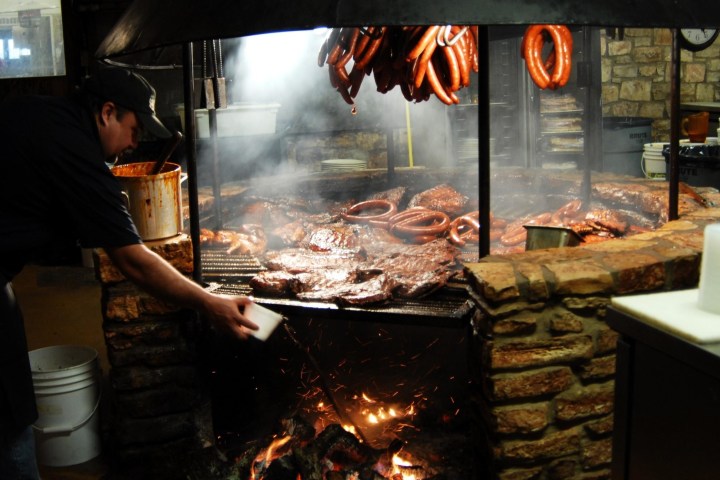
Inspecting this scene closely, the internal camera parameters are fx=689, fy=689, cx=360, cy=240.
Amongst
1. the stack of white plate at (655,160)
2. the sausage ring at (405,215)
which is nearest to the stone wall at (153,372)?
the sausage ring at (405,215)

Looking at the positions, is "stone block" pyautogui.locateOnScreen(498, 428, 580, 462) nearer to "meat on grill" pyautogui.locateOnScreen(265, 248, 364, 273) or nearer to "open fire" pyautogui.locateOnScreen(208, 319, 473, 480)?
"open fire" pyautogui.locateOnScreen(208, 319, 473, 480)

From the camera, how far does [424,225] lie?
21.9ft

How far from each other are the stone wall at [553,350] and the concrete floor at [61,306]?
3997 millimetres

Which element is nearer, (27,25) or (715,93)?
(27,25)

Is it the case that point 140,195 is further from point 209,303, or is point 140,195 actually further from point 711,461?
point 711,461

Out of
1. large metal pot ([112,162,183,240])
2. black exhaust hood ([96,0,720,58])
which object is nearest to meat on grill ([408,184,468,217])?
large metal pot ([112,162,183,240])

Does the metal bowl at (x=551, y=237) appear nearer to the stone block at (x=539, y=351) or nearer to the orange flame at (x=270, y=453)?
the stone block at (x=539, y=351)

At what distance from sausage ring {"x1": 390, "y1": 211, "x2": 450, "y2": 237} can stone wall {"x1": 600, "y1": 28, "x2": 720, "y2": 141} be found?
9.08 metres

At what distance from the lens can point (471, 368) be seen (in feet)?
13.3

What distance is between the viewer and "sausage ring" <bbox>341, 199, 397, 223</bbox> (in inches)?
270

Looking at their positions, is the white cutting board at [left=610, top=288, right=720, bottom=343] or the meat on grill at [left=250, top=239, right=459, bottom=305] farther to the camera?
the meat on grill at [left=250, top=239, right=459, bottom=305]

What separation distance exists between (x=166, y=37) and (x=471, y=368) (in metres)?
2.47

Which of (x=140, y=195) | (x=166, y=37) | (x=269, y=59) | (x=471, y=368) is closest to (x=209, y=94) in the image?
(x=140, y=195)

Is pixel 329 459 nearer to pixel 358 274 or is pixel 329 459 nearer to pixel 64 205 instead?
pixel 358 274
